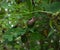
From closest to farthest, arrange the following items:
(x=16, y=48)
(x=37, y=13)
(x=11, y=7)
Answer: (x=37, y=13) → (x=11, y=7) → (x=16, y=48)

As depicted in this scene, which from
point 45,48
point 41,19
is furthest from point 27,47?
point 41,19

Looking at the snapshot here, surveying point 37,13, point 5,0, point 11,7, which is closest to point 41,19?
point 37,13

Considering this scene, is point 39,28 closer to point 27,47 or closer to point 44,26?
point 44,26

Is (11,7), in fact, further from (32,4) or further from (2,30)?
(2,30)

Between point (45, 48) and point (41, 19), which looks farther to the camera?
point (45, 48)

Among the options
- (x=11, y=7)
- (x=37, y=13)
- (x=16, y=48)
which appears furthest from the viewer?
(x=16, y=48)

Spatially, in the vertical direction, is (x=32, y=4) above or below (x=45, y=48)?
above

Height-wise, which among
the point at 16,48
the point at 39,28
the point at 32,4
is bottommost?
the point at 16,48
